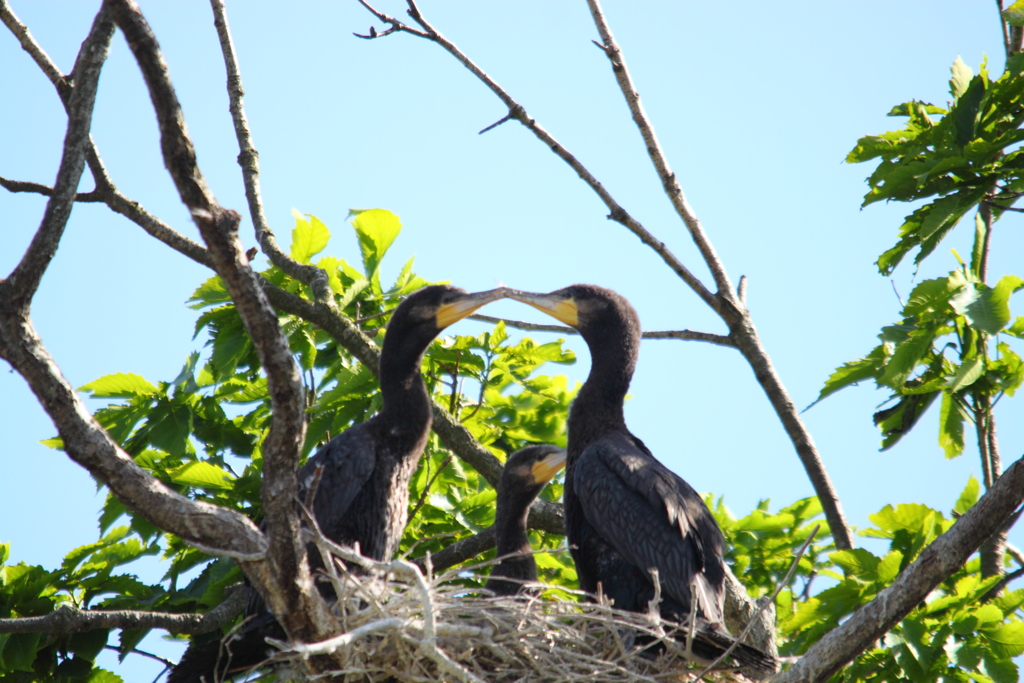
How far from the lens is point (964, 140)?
4.50 meters

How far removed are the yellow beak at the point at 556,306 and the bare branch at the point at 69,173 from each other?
2741mm

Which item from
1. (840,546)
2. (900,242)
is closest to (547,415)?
(840,546)

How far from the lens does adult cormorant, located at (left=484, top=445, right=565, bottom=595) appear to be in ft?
16.5

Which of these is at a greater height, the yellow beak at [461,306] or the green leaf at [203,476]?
the yellow beak at [461,306]

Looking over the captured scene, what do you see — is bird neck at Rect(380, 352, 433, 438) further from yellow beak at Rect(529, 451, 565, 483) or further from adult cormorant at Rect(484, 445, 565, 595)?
yellow beak at Rect(529, 451, 565, 483)

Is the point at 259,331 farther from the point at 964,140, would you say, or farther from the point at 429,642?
the point at 964,140

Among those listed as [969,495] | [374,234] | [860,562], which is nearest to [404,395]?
[374,234]

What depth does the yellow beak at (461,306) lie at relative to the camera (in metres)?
5.18

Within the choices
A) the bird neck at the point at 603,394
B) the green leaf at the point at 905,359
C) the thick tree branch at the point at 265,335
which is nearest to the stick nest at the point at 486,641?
the thick tree branch at the point at 265,335

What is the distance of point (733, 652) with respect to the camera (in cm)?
361

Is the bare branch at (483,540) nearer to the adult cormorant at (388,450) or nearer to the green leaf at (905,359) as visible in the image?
the adult cormorant at (388,450)

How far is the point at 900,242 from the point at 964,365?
694mm

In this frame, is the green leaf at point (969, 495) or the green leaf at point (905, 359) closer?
the green leaf at point (905, 359)

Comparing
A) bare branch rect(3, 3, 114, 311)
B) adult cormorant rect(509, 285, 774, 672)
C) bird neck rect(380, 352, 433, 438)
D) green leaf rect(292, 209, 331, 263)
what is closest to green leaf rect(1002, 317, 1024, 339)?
adult cormorant rect(509, 285, 774, 672)
